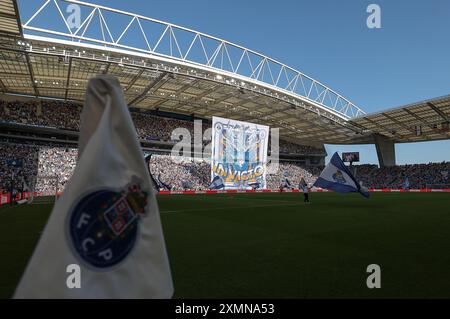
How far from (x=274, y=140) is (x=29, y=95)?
148 ft

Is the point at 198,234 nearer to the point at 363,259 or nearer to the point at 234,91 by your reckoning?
the point at 363,259

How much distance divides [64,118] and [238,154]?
28.0 m

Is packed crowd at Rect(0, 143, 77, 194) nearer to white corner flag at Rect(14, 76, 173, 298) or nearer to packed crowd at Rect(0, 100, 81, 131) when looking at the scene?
packed crowd at Rect(0, 100, 81, 131)

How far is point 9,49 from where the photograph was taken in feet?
92.4

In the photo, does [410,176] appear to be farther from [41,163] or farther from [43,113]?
[43,113]

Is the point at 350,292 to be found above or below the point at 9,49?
below

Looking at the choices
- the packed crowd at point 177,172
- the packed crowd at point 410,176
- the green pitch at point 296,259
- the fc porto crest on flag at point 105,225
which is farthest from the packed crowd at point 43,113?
the packed crowd at point 410,176

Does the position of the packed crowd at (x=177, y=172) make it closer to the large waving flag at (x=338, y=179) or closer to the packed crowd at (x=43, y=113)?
the packed crowd at (x=43, y=113)

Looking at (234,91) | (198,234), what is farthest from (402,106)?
A: (198,234)

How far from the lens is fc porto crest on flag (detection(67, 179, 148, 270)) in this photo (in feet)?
7.73

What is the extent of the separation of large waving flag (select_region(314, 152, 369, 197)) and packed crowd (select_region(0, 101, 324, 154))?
1607 inches

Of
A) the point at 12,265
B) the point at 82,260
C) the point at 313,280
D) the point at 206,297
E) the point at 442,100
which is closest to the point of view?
the point at 82,260

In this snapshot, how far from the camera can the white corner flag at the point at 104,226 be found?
2252mm

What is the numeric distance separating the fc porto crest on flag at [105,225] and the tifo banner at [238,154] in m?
41.5
